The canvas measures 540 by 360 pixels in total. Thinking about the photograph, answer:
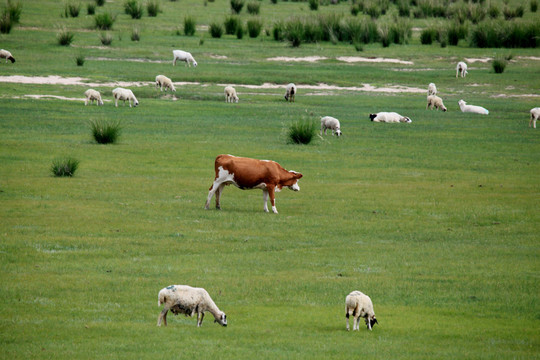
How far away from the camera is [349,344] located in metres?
11.0

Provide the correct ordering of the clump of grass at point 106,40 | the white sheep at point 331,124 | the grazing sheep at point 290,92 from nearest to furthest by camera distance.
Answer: the white sheep at point 331,124 → the grazing sheep at point 290,92 → the clump of grass at point 106,40

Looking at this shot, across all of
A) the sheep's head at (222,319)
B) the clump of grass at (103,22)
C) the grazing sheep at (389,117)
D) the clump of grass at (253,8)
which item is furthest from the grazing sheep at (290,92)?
the clump of grass at (253,8)

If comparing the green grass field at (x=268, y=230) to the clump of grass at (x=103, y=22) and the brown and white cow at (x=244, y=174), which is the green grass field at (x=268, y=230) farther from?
the clump of grass at (x=103, y=22)

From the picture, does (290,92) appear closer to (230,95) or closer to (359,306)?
(230,95)

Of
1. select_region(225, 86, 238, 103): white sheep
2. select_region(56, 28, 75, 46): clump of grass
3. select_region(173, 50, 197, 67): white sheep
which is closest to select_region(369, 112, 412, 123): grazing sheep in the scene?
select_region(225, 86, 238, 103): white sheep

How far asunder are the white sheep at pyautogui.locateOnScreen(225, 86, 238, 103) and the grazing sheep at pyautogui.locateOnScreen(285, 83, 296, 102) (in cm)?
256

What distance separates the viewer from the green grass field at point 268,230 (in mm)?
11398

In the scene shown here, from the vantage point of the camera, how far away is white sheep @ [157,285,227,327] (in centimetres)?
1091

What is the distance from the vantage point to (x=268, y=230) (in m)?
18.6

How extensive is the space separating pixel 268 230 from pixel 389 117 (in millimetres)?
19905

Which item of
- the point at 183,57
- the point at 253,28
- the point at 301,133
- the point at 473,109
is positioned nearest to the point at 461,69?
the point at 473,109

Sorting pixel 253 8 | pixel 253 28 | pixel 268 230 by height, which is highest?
pixel 253 8

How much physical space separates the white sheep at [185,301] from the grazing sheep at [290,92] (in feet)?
102

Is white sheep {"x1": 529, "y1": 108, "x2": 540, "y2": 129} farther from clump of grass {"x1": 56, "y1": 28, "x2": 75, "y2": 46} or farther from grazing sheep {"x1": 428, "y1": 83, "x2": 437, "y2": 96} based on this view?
clump of grass {"x1": 56, "y1": 28, "x2": 75, "y2": 46}
